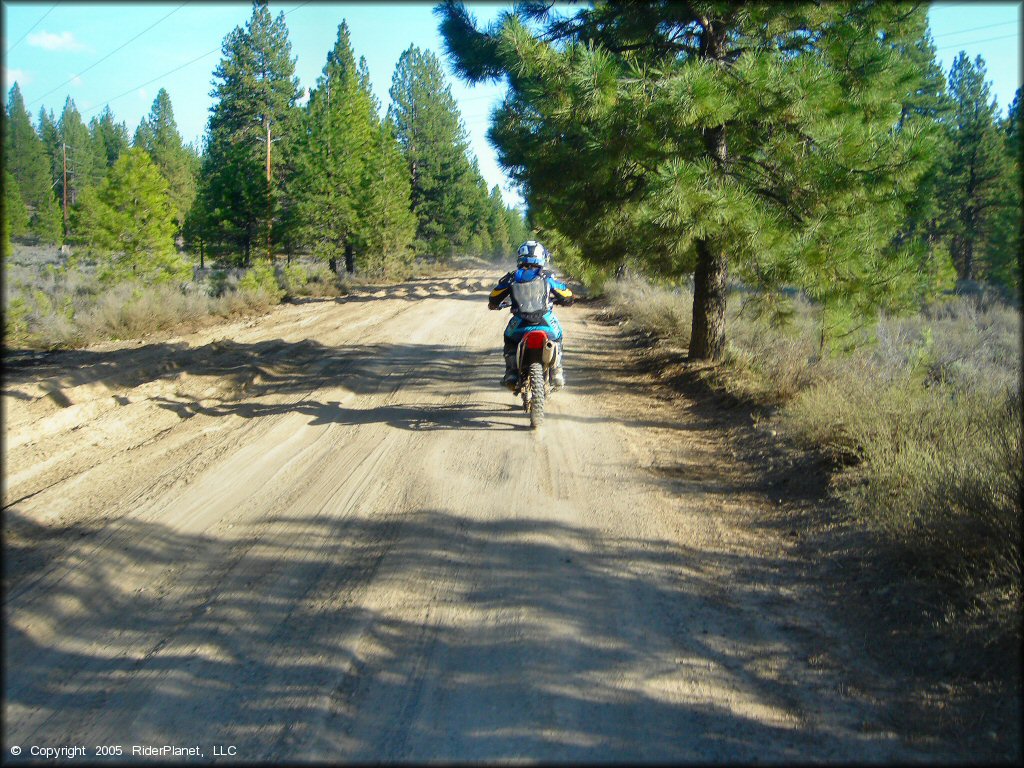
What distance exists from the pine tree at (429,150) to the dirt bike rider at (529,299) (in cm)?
4202

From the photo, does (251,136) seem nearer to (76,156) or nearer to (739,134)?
(739,134)

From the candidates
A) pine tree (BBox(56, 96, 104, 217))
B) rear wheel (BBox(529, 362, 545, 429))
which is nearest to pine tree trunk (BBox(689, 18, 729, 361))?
rear wheel (BBox(529, 362, 545, 429))

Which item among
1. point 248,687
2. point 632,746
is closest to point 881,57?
point 632,746

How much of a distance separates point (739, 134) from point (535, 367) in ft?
13.9

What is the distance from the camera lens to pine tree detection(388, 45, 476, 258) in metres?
50.8

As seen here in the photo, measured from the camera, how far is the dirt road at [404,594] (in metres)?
3.38

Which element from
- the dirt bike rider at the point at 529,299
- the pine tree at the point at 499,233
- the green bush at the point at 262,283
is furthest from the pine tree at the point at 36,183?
the pine tree at the point at 499,233

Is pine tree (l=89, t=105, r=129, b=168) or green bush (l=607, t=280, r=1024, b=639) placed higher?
pine tree (l=89, t=105, r=129, b=168)

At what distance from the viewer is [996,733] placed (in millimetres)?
A: 3172

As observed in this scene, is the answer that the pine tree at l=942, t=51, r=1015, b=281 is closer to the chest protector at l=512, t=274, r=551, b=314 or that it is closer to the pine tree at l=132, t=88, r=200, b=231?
the chest protector at l=512, t=274, r=551, b=314

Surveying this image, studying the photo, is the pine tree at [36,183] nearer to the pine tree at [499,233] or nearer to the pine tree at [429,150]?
the pine tree at [429,150]

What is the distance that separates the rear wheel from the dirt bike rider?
1.15 feet

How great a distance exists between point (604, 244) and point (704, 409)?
300 cm

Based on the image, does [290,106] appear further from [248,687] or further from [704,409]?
[248,687]
